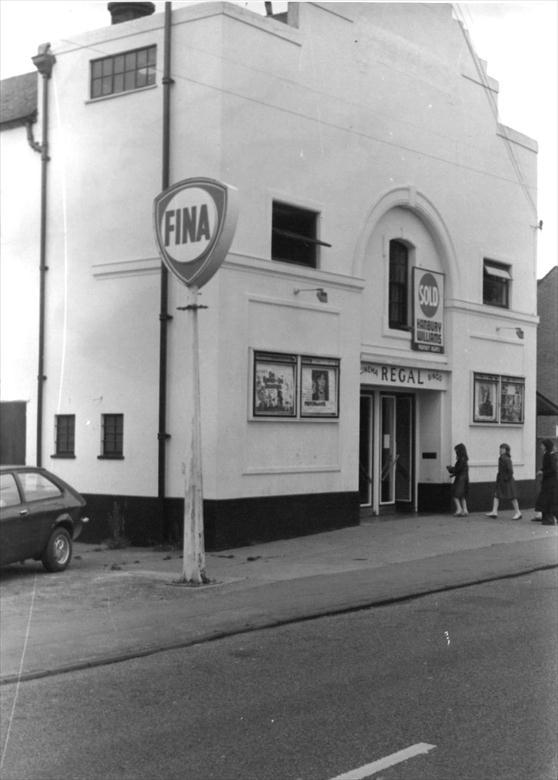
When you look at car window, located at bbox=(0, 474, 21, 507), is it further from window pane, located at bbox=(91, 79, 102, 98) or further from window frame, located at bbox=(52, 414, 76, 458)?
window pane, located at bbox=(91, 79, 102, 98)

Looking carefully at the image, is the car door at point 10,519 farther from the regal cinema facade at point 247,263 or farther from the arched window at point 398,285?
the arched window at point 398,285

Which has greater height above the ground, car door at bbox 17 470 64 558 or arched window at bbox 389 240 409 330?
arched window at bbox 389 240 409 330

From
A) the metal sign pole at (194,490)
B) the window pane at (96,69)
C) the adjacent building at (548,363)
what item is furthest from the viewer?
the adjacent building at (548,363)

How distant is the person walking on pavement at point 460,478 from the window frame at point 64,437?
296 inches

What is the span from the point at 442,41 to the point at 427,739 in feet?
56.9

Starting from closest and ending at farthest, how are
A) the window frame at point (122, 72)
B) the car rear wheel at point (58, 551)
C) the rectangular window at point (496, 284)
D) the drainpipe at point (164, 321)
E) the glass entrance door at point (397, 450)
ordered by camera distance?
the car rear wheel at point (58, 551)
the drainpipe at point (164, 321)
the window frame at point (122, 72)
the glass entrance door at point (397, 450)
the rectangular window at point (496, 284)

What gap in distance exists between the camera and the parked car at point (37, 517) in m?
12.6

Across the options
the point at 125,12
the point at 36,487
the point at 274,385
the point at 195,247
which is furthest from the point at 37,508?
the point at 125,12

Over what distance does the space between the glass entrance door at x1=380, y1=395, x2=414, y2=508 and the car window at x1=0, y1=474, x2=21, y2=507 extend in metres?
9.68

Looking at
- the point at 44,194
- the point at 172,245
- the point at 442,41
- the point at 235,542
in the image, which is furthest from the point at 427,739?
the point at 442,41

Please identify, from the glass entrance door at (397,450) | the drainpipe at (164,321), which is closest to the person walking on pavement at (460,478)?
the glass entrance door at (397,450)

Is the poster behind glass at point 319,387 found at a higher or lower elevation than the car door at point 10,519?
higher

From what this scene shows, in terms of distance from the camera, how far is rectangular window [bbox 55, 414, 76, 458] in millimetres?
17672

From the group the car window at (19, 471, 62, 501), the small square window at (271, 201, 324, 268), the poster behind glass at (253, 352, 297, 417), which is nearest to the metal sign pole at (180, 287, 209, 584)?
the car window at (19, 471, 62, 501)
